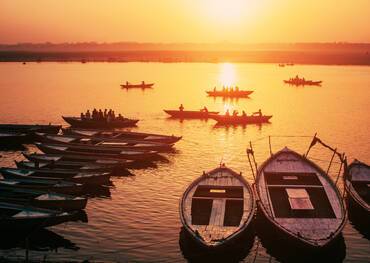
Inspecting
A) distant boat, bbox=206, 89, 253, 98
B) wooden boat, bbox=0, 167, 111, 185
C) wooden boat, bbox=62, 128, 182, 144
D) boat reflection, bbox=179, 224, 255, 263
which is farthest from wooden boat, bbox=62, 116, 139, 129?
distant boat, bbox=206, 89, 253, 98

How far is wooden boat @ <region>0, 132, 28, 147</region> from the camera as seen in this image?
60.8m

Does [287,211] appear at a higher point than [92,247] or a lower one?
higher

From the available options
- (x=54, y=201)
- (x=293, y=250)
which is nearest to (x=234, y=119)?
(x=54, y=201)

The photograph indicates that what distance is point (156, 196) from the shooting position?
41.8 metres

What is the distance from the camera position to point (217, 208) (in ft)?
107

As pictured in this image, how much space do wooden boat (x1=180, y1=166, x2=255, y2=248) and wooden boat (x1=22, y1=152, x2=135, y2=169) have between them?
12853 mm

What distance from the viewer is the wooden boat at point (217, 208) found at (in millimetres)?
28422

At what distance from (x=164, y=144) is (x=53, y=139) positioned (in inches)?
481

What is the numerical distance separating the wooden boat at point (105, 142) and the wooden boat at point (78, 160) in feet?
10.4

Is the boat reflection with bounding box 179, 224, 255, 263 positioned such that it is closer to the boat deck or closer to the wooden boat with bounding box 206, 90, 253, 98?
the boat deck

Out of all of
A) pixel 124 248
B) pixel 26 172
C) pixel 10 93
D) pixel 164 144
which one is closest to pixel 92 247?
pixel 124 248

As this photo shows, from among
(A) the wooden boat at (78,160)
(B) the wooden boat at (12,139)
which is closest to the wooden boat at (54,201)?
(A) the wooden boat at (78,160)

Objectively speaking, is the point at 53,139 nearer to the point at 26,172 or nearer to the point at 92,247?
the point at 26,172

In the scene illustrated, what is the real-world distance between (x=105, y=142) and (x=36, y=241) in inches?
985
